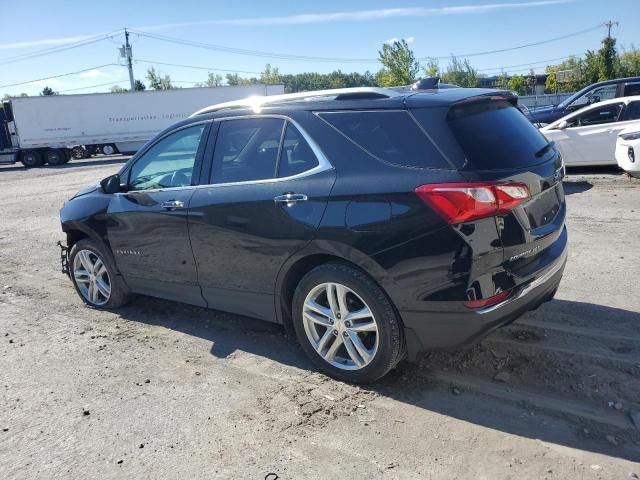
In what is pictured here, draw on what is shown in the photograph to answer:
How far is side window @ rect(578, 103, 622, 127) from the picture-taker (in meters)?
10.8

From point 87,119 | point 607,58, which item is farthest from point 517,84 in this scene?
point 87,119

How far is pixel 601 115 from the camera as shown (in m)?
11.0

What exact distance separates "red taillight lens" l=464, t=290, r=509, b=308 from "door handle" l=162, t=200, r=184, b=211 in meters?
2.40

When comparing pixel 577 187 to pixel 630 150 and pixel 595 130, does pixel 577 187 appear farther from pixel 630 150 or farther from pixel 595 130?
pixel 595 130

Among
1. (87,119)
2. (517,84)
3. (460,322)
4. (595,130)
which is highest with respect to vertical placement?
(87,119)

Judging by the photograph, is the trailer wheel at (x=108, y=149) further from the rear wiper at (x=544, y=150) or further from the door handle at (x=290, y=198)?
the rear wiper at (x=544, y=150)

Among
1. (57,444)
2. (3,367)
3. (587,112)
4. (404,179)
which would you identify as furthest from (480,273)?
(587,112)

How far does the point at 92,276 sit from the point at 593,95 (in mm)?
14358

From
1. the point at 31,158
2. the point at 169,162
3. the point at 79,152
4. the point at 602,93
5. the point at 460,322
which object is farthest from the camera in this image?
the point at 79,152

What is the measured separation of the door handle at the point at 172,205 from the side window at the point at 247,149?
38 centimetres

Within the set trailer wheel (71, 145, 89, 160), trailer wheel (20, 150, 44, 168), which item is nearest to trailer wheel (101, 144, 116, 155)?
trailer wheel (71, 145, 89, 160)

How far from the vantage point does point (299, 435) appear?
3195 millimetres

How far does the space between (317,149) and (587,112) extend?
30.6ft

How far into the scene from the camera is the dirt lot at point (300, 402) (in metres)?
2.93
